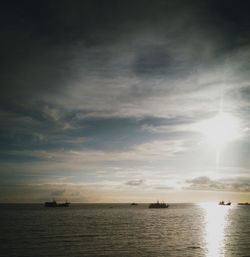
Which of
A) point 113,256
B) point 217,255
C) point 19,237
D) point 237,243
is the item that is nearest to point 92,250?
point 113,256

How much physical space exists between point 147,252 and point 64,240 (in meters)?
21.7

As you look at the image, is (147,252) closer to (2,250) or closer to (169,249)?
(169,249)

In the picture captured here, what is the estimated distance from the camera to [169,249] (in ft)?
208

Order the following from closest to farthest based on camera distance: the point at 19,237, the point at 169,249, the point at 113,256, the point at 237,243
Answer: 1. the point at 113,256
2. the point at 169,249
3. the point at 237,243
4. the point at 19,237

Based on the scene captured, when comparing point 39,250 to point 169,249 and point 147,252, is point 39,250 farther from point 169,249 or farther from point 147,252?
point 169,249

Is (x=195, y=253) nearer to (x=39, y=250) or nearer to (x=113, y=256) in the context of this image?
(x=113, y=256)

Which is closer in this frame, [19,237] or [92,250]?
[92,250]

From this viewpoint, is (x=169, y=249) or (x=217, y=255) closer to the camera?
(x=217, y=255)

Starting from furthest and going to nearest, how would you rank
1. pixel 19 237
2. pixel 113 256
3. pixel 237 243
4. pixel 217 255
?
pixel 19 237 → pixel 237 243 → pixel 217 255 → pixel 113 256

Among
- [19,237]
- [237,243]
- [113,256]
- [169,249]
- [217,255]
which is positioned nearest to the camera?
[113,256]

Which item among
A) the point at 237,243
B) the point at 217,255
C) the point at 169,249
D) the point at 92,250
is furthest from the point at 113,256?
the point at 237,243

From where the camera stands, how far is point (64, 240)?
73.1 metres

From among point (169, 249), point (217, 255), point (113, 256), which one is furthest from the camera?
point (169, 249)

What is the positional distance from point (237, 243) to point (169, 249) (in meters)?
18.3
